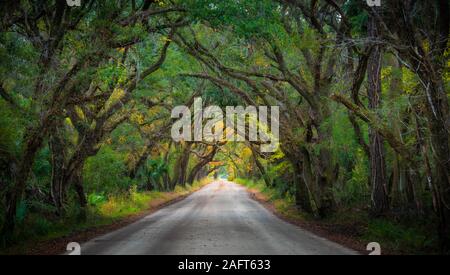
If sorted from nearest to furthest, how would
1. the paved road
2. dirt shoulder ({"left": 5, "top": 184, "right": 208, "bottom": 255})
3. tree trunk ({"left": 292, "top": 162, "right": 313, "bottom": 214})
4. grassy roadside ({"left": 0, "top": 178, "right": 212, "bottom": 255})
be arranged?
the paved road < dirt shoulder ({"left": 5, "top": 184, "right": 208, "bottom": 255}) < grassy roadside ({"left": 0, "top": 178, "right": 212, "bottom": 255}) < tree trunk ({"left": 292, "top": 162, "right": 313, "bottom": 214})

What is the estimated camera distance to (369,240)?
12.8 metres

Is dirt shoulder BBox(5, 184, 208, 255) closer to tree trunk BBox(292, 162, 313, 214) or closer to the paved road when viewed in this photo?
the paved road

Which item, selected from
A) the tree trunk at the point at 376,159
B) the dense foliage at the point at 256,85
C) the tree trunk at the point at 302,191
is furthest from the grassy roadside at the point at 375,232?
the tree trunk at the point at 302,191

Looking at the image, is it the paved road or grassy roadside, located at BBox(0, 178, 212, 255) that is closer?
the paved road

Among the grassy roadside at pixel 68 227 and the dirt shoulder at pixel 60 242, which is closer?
the dirt shoulder at pixel 60 242

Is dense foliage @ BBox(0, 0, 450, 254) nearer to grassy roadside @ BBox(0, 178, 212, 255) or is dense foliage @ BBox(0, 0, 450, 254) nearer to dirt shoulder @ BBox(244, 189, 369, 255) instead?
grassy roadside @ BBox(0, 178, 212, 255)

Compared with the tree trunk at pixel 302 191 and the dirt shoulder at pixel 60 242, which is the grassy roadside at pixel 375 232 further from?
the dirt shoulder at pixel 60 242

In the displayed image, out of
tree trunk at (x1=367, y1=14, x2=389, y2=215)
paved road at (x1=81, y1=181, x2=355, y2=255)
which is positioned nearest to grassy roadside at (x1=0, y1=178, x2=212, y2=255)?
paved road at (x1=81, y1=181, x2=355, y2=255)

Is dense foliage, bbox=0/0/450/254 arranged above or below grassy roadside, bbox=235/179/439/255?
above

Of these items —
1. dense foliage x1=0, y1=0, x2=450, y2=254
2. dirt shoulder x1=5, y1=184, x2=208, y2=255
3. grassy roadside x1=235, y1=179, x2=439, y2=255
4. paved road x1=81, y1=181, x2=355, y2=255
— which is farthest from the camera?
grassy roadside x1=235, y1=179, x2=439, y2=255

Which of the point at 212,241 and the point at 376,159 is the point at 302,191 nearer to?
the point at 376,159

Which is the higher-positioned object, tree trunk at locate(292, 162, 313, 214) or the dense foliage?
the dense foliage

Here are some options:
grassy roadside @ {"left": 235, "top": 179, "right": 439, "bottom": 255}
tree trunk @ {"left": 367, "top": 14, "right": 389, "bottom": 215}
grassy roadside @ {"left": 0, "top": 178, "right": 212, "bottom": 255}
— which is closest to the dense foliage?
tree trunk @ {"left": 367, "top": 14, "right": 389, "bottom": 215}
